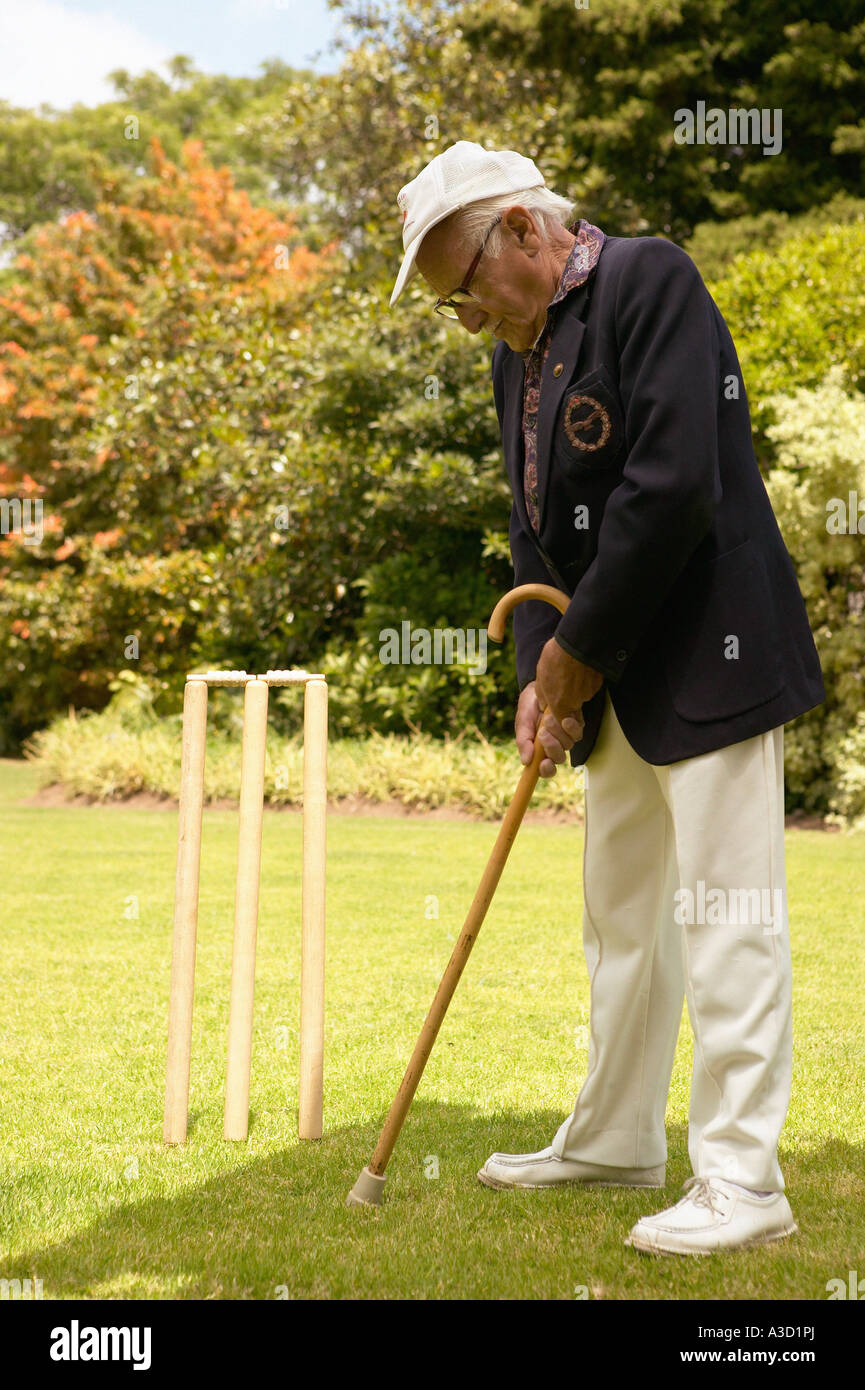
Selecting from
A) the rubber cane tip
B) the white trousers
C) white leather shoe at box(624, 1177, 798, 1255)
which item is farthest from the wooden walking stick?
white leather shoe at box(624, 1177, 798, 1255)

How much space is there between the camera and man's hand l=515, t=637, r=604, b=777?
2855 mm

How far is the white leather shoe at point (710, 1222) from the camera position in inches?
104

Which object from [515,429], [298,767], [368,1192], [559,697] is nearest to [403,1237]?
[368,1192]

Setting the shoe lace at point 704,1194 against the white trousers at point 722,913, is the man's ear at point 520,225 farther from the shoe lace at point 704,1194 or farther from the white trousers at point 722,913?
the shoe lace at point 704,1194

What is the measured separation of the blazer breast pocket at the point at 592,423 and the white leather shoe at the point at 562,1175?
1.68m

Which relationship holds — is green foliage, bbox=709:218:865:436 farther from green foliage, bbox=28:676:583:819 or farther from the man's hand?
the man's hand

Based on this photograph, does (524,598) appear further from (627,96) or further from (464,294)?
(627,96)

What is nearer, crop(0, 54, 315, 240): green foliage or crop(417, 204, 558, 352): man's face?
crop(417, 204, 558, 352): man's face

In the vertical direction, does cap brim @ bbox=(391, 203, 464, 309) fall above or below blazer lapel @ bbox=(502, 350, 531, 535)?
above

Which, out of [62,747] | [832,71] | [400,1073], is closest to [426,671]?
[62,747]

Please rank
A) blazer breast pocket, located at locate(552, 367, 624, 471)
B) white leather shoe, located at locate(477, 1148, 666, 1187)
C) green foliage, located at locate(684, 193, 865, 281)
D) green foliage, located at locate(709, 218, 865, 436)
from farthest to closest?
green foliage, located at locate(684, 193, 865, 281), green foliage, located at locate(709, 218, 865, 436), white leather shoe, located at locate(477, 1148, 666, 1187), blazer breast pocket, located at locate(552, 367, 624, 471)

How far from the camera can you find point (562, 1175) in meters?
3.19

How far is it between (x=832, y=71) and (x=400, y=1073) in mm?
13090

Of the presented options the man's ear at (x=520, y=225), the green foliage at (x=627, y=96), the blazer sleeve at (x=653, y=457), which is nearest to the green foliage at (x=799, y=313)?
the green foliage at (x=627, y=96)
